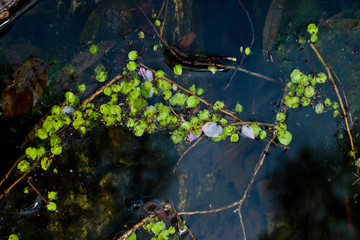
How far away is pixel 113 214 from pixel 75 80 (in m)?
1.70

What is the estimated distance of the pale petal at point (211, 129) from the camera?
3.14 m

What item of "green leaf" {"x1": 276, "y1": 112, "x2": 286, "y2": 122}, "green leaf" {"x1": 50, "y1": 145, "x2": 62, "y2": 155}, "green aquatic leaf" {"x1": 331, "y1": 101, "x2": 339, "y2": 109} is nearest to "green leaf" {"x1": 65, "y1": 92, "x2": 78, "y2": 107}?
"green leaf" {"x1": 50, "y1": 145, "x2": 62, "y2": 155}

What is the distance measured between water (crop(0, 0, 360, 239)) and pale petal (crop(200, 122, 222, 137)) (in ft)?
0.65

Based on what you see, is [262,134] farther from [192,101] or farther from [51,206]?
[51,206]

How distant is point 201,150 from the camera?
3.33 meters

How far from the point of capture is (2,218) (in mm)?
3061

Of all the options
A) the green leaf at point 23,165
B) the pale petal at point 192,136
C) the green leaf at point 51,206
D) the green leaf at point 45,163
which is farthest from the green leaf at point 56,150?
the pale petal at point 192,136

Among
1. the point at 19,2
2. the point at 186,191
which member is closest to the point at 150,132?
the point at 186,191

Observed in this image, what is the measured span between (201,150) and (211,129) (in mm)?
339

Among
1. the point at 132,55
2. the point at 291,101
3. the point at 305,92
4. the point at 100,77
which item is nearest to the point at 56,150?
the point at 100,77

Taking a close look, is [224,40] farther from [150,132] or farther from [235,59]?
[150,132]

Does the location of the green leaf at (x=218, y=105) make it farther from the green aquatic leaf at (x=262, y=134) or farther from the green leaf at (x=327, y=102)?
the green leaf at (x=327, y=102)

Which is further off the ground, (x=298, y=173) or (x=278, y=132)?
(x=278, y=132)

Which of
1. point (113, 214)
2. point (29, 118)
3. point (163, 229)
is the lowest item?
point (163, 229)
